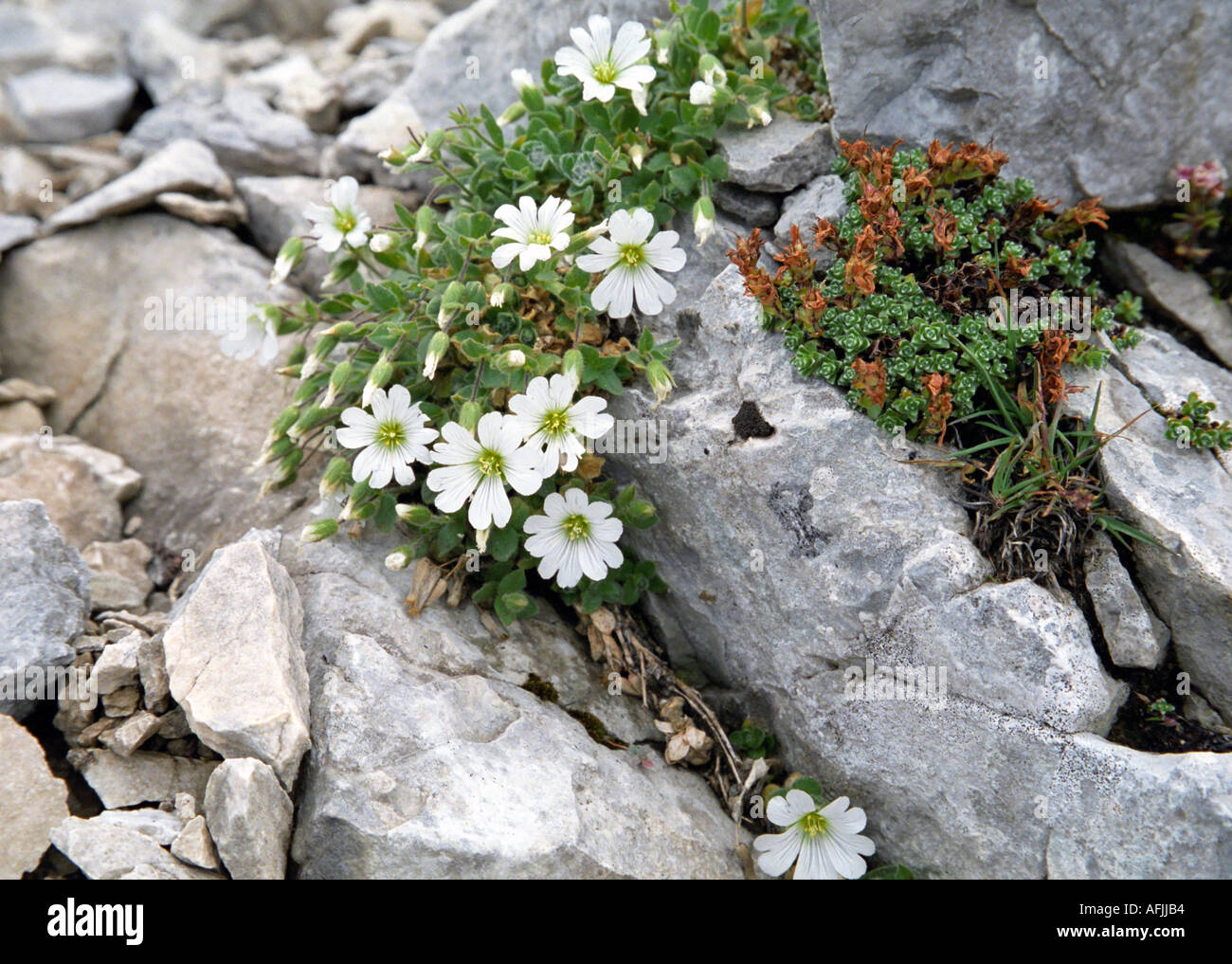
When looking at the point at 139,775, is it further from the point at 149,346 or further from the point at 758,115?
the point at 758,115

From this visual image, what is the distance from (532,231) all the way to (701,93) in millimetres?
1042

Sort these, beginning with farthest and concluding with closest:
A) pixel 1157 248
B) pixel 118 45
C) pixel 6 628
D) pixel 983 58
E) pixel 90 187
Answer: pixel 118 45, pixel 90 187, pixel 1157 248, pixel 983 58, pixel 6 628

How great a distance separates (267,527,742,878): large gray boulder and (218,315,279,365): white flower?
3.28ft

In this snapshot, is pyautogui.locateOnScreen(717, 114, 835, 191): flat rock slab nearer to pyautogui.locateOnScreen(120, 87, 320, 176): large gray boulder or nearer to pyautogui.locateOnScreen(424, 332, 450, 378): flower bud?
pyautogui.locateOnScreen(424, 332, 450, 378): flower bud

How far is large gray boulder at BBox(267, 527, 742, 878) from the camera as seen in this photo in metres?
3.28

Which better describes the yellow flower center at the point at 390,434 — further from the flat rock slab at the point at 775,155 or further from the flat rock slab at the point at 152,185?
the flat rock slab at the point at 152,185

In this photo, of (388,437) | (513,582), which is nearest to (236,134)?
(388,437)

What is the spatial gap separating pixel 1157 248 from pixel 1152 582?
1.97 meters

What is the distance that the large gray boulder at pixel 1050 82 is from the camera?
4.31m

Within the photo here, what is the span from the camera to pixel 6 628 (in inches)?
142

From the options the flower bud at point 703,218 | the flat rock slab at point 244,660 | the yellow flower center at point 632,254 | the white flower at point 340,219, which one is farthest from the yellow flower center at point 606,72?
the flat rock slab at point 244,660
